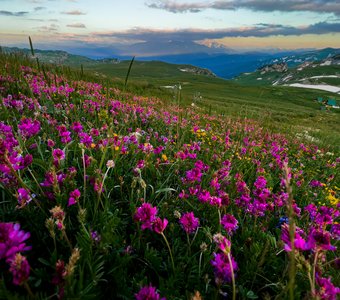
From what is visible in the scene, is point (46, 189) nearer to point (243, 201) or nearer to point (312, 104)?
point (243, 201)

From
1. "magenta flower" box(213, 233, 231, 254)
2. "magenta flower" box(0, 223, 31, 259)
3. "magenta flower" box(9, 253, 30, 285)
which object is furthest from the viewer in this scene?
"magenta flower" box(213, 233, 231, 254)

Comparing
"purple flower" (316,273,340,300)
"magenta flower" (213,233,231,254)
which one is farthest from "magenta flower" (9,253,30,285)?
"purple flower" (316,273,340,300)

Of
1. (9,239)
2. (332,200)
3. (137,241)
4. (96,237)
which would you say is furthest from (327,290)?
(332,200)

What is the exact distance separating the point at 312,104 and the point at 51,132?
4132 inches

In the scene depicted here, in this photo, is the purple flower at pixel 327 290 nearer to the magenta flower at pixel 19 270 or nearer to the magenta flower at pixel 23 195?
the magenta flower at pixel 19 270

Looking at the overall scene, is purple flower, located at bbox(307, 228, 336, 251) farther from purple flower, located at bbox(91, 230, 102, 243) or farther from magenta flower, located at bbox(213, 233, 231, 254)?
purple flower, located at bbox(91, 230, 102, 243)

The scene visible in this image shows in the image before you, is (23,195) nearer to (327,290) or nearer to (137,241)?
(137,241)

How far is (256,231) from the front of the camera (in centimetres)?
290

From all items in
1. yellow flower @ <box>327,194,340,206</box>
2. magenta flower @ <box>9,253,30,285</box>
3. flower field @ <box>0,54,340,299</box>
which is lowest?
yellow flower @ <box>327,194,340,206</box>

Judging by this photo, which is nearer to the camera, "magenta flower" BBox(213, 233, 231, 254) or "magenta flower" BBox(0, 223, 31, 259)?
"magenta flower" BBox(0, 223, 31, 259)

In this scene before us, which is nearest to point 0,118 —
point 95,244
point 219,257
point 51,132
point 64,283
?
point 51,132

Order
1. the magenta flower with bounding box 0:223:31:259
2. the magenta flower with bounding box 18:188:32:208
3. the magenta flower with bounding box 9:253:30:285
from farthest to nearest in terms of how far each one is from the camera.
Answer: the magenta flower with bounding box 18:188:32:208 → the magenta flower with bounding box 0:223:31:259 → the magenta flower with bounding box 9:253:30:285

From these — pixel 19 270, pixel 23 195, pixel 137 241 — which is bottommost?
pixel 137 241

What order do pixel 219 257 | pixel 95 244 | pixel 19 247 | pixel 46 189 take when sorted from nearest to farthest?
pixel 19 247, pixel 219 257, pixel 95 244, pixel 46 189
